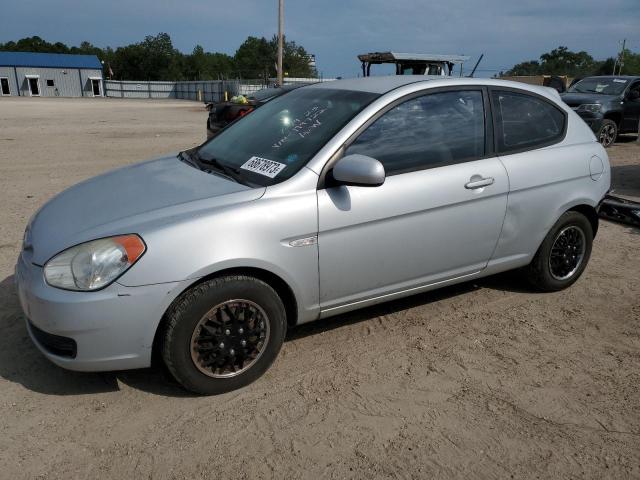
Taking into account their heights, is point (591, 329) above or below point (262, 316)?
below

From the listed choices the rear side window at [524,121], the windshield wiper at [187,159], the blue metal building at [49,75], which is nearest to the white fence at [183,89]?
the blue metal building at [49,75]

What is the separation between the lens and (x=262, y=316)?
2.92 meters

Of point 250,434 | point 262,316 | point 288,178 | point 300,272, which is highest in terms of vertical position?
point 288,178

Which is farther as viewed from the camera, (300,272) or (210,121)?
(210,121)

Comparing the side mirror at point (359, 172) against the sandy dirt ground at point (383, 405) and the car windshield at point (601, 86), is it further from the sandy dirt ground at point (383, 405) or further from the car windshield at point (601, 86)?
the car windshield at point (601, 86)

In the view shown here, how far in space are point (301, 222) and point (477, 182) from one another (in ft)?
4.32

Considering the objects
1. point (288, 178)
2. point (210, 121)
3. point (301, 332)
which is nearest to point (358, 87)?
point (288, 178)

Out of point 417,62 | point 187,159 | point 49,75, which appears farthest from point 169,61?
point 187,159

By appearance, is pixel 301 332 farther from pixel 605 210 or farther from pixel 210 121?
pixel 210 121

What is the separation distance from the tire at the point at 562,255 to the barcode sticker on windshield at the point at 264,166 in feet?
7.31

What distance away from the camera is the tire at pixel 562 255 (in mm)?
4105

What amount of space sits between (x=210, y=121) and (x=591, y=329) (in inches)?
349

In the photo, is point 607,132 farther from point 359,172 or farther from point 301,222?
point 301,222

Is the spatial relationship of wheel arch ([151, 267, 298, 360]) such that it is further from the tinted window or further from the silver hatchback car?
the tinted window
